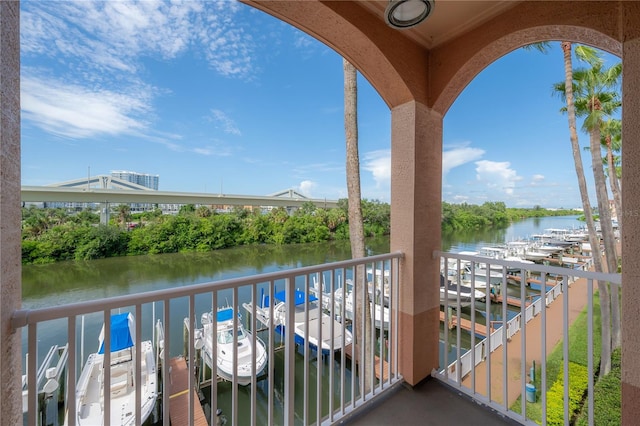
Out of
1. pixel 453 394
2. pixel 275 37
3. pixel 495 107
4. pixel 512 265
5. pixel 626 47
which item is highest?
pixel 275 37

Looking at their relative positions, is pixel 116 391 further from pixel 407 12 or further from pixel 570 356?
pixel 570 356

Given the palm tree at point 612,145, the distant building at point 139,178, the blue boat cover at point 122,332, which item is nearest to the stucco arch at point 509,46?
the blue boat cover at point 122,332

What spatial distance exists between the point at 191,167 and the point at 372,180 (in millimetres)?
9414

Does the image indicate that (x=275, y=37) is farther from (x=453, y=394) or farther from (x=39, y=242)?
(x=453, y=394)

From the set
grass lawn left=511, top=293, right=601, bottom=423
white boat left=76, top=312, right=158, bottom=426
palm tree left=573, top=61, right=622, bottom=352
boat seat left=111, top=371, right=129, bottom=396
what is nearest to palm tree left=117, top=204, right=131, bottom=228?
white boat left=76, top=312, right=158, bottom=426

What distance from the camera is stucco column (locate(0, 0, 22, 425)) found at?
820 millimetres

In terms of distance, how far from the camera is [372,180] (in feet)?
38.9

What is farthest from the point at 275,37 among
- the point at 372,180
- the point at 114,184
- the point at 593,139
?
the point at 593,139

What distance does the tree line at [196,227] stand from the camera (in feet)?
18.6

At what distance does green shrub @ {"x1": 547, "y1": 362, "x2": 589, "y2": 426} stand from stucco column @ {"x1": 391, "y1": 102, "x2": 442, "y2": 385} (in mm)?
3506

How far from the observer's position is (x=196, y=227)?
921cm

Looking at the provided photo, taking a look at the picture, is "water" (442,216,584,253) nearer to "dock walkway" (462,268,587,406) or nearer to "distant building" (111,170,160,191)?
"dock walkway" (462,268,587,406)

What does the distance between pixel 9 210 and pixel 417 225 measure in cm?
216

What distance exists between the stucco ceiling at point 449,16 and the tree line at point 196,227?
7.29 ft
